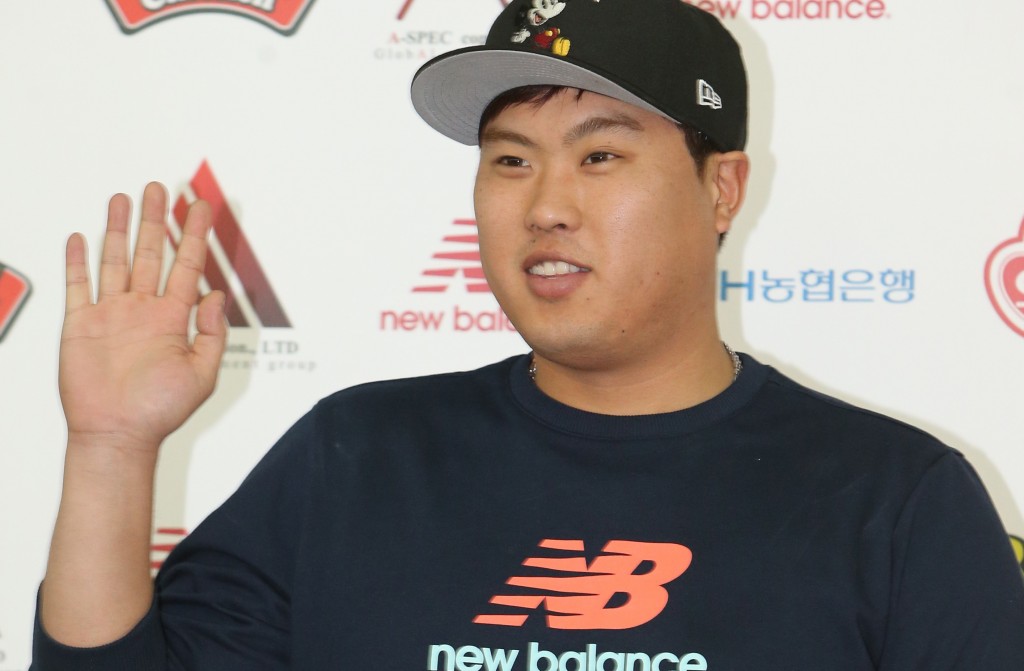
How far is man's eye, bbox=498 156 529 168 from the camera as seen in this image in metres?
1.17

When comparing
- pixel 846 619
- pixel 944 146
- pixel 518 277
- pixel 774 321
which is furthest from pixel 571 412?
pixel 944 146

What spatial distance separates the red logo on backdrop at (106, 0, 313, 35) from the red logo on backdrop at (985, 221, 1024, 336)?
1.10m

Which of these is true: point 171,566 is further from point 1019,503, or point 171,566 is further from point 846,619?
point 1019,503

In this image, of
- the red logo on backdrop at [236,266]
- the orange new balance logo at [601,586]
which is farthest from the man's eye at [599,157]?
the red logo on backdrop at [236,266]

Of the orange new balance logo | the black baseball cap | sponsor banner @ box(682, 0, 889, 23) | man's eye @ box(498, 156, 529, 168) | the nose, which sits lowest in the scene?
the orange new balance logo

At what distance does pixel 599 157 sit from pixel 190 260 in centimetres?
41

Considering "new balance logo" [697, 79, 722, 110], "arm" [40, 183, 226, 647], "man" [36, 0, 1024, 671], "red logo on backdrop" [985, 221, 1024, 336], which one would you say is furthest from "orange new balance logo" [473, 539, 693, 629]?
"red logo on backdrop" [985, 221, 1024, 336]

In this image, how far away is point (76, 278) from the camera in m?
1.10

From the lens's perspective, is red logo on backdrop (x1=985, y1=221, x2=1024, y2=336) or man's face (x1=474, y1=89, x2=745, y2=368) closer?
man's face (x1=474, y1=89, x2=745, y2=368)

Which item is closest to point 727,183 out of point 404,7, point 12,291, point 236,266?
point 404,7

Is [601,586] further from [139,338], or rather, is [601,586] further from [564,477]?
[139,338]

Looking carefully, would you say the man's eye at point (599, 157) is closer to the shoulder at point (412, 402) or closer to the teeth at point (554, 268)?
the teeth at point (554, 268)

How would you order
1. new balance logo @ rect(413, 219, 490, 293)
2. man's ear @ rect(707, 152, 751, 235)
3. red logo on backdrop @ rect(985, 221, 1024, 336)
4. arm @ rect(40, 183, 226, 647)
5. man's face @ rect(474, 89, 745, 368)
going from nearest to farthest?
arm @ rect(40, 183, 226, 647) < man's face @ rect(474, 89, 745, 368) < man's ear @ rect(707, 152, 751, 235) < red logo on backdrop @ rect(985, 221, 1024, 336) < new balance logo @ rect(413, 219, 490, 293)

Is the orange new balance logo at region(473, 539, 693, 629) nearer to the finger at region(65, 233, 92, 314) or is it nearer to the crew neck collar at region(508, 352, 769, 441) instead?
the crew neck collar at region(508, 352, 769, 441)
